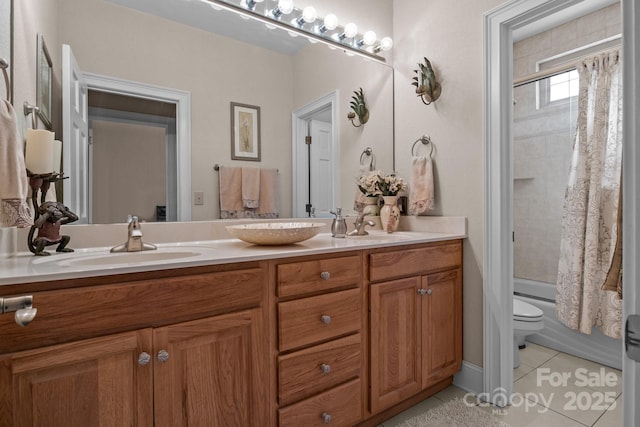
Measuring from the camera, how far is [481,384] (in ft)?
6.00

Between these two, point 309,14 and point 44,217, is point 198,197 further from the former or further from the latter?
point 309,14

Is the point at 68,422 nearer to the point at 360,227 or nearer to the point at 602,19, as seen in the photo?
the point at 360,227

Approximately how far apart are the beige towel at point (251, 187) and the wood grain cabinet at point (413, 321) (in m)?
0.73

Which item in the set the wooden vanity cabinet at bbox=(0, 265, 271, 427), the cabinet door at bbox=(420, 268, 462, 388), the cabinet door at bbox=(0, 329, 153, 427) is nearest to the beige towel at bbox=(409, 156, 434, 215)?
the cabinet door at bbox=(420, 268, 462, 388)

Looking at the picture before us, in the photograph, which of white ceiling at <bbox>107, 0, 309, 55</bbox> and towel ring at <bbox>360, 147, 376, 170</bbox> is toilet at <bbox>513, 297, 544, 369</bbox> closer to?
towel ring at <bbox>360, 147, 376, 170</bbox>

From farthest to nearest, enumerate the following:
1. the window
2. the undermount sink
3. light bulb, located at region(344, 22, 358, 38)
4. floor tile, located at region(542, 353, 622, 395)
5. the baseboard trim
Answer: the window < light bulb, located at region(344, 22, 358, 38) < floor tile, located at region(542, 353, 622, 395) < the baseboard trim < the undermount sink

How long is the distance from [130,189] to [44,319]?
2.49ft

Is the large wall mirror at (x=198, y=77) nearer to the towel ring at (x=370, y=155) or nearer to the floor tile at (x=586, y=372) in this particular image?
the towel ring at (x=370, y=155)

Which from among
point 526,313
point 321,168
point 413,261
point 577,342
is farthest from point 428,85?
point 577,342

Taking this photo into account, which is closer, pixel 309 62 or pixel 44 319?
pixel 44 319

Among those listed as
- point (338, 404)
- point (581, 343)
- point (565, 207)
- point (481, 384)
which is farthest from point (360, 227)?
point (581, 343)

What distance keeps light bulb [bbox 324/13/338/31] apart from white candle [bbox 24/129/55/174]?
1605 mm

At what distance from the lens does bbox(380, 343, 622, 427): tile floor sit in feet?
5.39

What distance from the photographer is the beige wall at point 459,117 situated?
6.09 ft
